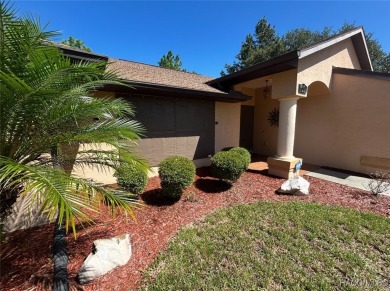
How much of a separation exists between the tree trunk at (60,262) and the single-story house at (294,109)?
252 centimetres

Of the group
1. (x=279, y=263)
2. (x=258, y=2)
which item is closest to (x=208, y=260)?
(x=279, y=263)

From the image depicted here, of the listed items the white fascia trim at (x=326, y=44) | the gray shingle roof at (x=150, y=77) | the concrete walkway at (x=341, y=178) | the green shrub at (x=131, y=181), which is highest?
the white fascia trim at (x=326, y=44)

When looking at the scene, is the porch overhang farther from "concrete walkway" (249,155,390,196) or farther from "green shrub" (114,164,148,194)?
"green shrub" (114,164,148,194)

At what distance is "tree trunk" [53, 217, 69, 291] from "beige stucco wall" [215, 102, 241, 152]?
642 centimetres

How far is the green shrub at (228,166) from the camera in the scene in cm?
568

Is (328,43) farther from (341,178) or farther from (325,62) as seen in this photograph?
(341,178)

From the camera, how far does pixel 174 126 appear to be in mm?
7066

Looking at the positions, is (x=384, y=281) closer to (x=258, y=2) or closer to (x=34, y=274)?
(x=34, y=274)

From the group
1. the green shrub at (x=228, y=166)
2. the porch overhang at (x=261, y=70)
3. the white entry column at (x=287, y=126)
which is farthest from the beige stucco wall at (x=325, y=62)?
the green shrub at (x=228, y=166)

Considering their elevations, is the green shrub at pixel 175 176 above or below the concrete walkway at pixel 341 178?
above

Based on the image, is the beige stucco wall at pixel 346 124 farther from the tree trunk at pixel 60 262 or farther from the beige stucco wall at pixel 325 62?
the tree trunk at pixel 60 262

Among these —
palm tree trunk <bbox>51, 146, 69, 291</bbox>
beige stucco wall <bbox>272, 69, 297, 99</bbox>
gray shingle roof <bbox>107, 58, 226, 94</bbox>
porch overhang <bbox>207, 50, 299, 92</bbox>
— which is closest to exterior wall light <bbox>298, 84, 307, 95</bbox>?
beige stucco wall <bbox>272, 69, 297, 99</bbox>

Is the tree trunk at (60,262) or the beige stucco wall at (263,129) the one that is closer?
the tree trunk at (60,262)

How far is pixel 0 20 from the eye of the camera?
6.79ft
